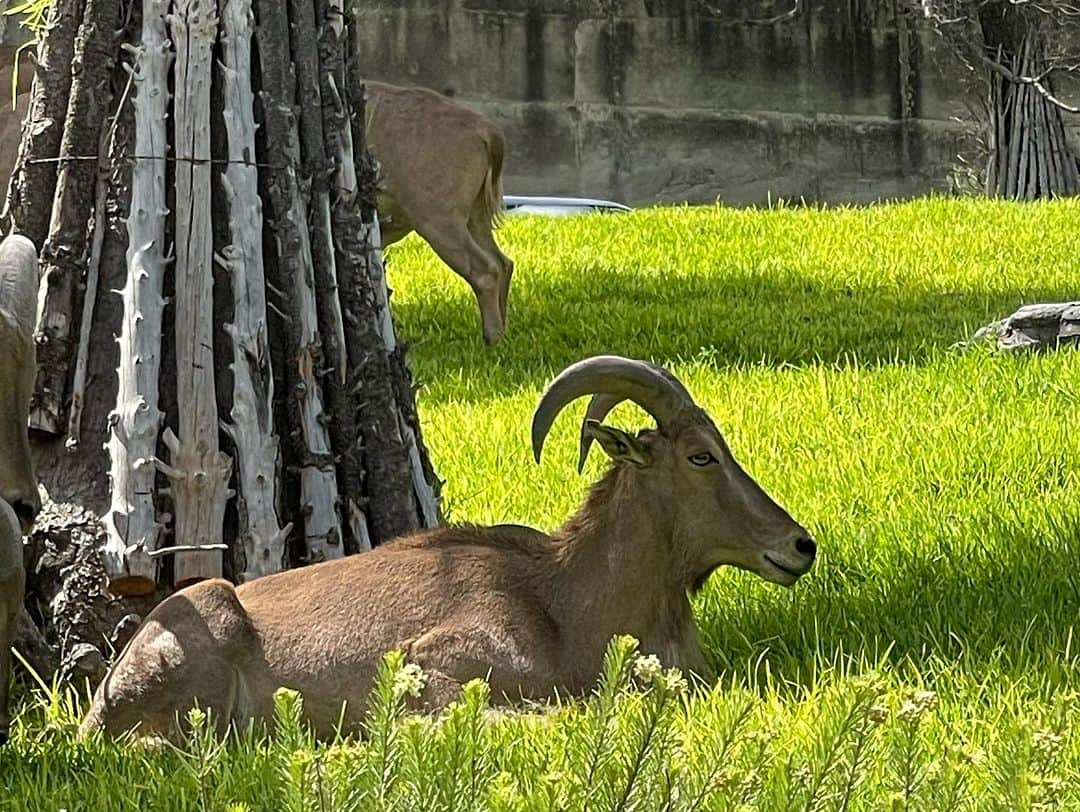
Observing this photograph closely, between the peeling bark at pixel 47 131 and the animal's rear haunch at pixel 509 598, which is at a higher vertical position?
the peeling bark at pixel 47 131

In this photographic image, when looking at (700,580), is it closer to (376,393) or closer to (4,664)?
(376,393)

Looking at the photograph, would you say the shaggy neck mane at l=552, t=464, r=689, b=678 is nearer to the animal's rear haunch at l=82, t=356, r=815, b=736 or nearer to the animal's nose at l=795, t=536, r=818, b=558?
the animal's rear haunch at l=82, t=356, r=815, b=736

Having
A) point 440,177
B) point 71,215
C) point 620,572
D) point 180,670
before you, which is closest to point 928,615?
point 620,572

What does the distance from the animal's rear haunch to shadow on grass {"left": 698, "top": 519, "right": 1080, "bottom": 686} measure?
0.43 meters

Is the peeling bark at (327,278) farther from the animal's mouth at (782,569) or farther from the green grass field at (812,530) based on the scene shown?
the animal's mouth at (782,569)

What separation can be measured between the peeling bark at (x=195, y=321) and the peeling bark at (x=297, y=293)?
0.18m

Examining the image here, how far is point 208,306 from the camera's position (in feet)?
18.9

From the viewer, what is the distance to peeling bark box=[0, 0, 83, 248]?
235 inches

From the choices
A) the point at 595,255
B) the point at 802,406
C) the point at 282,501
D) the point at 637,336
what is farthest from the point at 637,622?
the point at 595,255

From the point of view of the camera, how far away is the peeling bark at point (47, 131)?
19.6 feet

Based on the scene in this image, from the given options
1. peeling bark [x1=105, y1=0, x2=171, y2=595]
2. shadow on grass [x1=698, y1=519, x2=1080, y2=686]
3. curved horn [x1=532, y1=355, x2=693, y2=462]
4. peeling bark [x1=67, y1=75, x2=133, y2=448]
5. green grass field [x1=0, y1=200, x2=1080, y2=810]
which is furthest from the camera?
peeling bark [x1=67, y1=75, x2=133, y2=448]

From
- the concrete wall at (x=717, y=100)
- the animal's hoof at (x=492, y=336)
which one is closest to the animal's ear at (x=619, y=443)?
the animal's hoof at (x=492, y=336)

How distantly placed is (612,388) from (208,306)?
1240 millimetres

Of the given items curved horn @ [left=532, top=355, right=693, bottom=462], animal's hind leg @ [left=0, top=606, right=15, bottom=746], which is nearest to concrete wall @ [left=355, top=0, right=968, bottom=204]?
curved horn @ [left=532, top=355, right=693, bottom=462]
